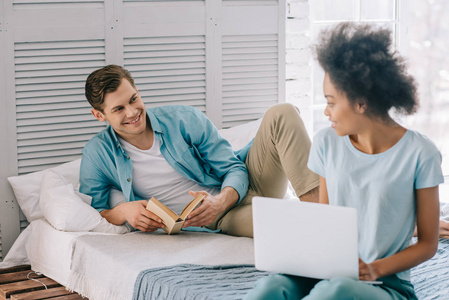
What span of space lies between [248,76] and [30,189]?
4.00ft

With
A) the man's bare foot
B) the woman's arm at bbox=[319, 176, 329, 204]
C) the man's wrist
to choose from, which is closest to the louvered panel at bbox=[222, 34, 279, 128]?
the man's wrist

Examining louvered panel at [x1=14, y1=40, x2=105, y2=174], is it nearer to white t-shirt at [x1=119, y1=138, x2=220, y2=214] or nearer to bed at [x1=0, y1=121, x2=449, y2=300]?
bed at [x1=0, y1=121, x2=449, y2=300]

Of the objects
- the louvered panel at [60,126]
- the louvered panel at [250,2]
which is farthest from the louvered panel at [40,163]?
the louvered panel at [250,2]

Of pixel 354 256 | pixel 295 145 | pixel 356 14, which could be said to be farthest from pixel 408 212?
pixel 356 14

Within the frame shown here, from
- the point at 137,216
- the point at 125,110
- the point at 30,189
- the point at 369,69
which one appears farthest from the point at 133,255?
the point at 369,69

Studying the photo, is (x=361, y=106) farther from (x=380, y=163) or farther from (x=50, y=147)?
(x=50, y=147)

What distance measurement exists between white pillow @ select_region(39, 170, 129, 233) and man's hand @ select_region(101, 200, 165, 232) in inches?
2.1

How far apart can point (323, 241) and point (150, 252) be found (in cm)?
91

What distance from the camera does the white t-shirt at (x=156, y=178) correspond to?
8.74ft

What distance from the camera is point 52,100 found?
2.95m

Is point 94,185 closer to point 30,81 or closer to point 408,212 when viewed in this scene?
point 30,81

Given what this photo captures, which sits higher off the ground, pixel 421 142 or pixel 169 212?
pixel 421 142

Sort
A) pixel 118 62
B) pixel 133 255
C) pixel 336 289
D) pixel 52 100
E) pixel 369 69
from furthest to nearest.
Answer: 1. pixel 118 62
2. pixel 52 100
3. pixel 133 255
4. pixel 369 69
5. pixel 336 289

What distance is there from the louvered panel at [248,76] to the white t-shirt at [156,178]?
0.77 meters
